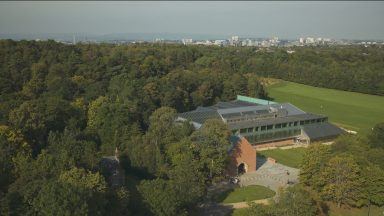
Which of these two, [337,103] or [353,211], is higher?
[337,103]

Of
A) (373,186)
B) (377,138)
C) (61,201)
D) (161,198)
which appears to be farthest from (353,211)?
(61,201)

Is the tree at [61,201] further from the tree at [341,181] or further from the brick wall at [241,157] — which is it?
the brick wall at [241,157]

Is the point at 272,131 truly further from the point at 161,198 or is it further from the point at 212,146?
the point at 161,198

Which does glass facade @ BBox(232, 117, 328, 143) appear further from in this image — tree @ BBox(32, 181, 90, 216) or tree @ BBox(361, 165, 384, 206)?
tree @ BBox(32, 181, 90, 216)

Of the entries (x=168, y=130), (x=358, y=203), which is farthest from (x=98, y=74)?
(x=358, y=203)

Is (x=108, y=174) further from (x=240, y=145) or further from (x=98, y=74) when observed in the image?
(x=98, y=74)

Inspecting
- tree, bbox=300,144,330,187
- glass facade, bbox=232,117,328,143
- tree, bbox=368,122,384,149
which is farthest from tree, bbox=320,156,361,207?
glass facade, bbox=232,117,328,143
